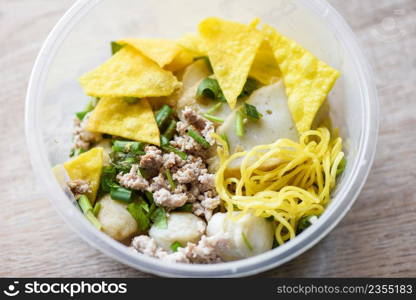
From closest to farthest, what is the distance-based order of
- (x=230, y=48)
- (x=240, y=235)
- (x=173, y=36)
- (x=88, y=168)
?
1. (x=240, y=235)
2. (x=88, y=168)
3. (x=230, y=48)
4. (x=173, y=36)

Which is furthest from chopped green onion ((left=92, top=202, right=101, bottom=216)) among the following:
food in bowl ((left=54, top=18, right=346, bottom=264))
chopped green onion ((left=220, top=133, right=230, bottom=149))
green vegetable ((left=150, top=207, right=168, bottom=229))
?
chopped green onion ((left=220, top=133, right=230, bottom=149))

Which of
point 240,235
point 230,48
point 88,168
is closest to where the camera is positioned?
point 240,235

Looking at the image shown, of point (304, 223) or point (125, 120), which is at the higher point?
point (125, 120)

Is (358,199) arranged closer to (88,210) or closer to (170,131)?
(170,131)

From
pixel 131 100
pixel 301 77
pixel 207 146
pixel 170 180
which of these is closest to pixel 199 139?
pixel 207 146

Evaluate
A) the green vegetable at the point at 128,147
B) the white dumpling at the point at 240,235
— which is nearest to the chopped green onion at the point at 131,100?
the green vegetable at the point at 128,147

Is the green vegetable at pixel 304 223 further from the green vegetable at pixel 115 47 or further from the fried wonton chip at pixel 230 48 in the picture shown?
the green vegetable at pixel 115 47

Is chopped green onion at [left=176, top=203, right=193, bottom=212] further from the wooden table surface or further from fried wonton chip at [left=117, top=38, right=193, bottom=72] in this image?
fried wonton chip at [left=117, top=38, right=193, bottom=72]
